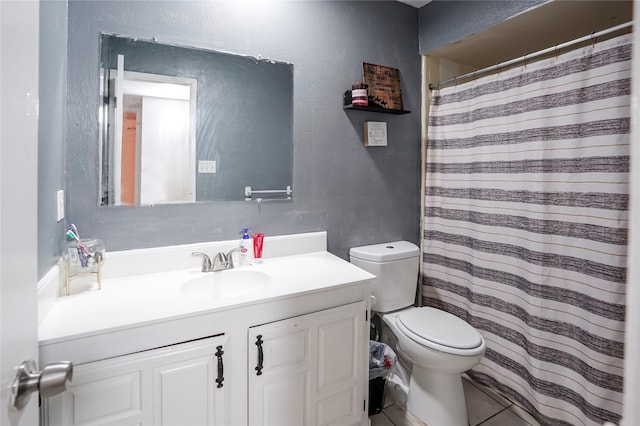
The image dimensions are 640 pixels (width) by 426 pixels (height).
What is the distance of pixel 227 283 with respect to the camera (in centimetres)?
156

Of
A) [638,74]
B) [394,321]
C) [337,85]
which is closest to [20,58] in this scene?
[638,74]

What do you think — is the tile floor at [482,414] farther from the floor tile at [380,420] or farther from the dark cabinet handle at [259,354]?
the dark cabinet handle at [259,354]

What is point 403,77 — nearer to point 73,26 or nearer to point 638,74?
point 73,26

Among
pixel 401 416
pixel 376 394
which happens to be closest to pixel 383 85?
pixel 376 394

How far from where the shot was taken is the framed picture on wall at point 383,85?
2.03 m

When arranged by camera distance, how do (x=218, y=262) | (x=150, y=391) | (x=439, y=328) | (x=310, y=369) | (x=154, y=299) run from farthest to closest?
(x=439, y=328) < (x=218, y=262) < (x=310, y=369) < (x=154, y=299) < (x=150, y=391)

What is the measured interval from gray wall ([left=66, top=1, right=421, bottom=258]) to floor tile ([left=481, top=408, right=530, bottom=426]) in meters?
1.11

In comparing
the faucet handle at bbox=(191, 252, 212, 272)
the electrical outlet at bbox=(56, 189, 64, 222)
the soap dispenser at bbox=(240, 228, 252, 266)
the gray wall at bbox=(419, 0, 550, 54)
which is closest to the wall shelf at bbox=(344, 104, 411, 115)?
the gray wall at bbox=(419, 0, 550, 54)

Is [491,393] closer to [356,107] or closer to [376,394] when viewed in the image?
[376,394]

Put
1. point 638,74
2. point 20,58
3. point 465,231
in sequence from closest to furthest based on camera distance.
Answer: point 638,74
point 20,58
point 465,231

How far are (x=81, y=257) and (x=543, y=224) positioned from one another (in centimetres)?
206

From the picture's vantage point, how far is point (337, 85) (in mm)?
1955

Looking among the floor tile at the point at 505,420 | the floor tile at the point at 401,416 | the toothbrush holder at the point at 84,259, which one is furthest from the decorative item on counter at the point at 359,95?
the floor tile at the point at 505,420

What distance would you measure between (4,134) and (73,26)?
1224mm
